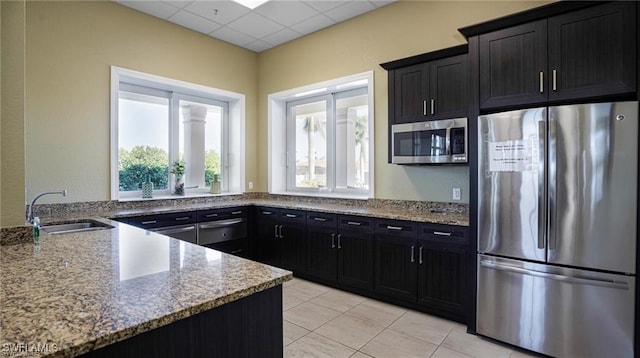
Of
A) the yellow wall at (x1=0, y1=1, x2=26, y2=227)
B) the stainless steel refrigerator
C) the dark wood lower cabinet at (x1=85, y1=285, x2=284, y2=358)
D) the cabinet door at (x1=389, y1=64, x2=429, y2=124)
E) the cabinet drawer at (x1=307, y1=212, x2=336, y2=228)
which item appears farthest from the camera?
the cabinet drawer at (x1=307, y1=212, x2=336, y2=228)

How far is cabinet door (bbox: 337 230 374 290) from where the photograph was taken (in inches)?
136

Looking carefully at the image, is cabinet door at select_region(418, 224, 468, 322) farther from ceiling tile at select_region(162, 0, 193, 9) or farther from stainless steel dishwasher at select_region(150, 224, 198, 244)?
ceiling tile at select_region(162, 0, 193, 9)

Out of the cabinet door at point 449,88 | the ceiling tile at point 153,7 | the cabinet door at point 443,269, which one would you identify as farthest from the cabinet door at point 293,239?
the ceiling tile at point 153,7

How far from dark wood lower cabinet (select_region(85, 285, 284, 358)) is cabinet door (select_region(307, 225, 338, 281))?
2.39 meters

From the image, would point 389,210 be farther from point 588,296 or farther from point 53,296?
point 53,296

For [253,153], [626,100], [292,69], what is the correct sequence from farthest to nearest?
[253,153]
[292,69]
[626,100]

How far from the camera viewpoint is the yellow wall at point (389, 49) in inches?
132

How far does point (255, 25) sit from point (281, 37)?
1.63 ft

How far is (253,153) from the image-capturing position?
5328 mm

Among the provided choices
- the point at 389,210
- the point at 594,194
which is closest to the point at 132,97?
the point at 389,210

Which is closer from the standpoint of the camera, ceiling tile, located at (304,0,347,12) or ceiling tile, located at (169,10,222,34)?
ceiling tile, located at (304,0,347,12)

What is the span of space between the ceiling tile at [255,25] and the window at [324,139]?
0.87 m

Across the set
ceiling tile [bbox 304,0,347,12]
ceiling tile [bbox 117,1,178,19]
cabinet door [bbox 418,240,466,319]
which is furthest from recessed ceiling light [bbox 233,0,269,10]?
cabinet door [bbox 418,240,466,319]

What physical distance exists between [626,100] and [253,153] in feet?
14.4
